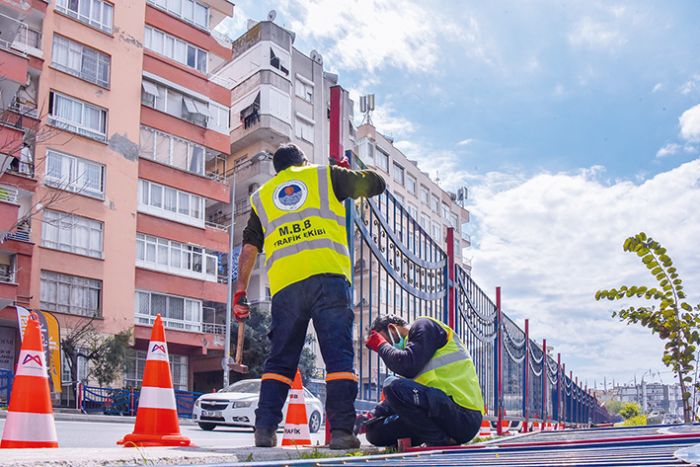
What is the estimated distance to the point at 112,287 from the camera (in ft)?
101

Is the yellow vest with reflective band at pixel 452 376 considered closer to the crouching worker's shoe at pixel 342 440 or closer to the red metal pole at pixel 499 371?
the crouching worker's shoe at pixel 342 440

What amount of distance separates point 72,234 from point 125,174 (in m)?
3.39

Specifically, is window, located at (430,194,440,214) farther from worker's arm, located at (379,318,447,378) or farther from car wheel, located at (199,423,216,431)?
worker's arm, located at (379,318,447,378)

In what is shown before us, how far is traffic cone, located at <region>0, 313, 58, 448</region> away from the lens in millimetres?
4641

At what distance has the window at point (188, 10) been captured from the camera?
35.8 m

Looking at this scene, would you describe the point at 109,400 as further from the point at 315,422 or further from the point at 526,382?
the point at 526,382

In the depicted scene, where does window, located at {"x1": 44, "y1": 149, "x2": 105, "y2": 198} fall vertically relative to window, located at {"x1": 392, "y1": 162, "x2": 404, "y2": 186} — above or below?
below

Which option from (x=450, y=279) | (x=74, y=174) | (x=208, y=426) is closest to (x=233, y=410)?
(x=208, y=426)

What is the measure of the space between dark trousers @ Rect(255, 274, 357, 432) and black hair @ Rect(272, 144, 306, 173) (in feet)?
2.78

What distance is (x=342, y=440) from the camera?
4.76 meters

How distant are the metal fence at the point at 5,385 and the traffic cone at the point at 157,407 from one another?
20719 millimetres

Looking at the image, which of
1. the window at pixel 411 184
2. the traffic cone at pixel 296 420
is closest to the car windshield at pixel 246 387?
the traffic cone at pixel 296 420

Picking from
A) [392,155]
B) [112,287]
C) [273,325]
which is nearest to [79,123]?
[112,287]

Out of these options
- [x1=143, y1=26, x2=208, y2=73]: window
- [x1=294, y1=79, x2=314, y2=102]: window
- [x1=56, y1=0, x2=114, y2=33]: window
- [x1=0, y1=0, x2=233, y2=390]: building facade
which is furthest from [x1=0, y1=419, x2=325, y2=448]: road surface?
[x1=294, y1=79, x2=314, y2=102]: window
